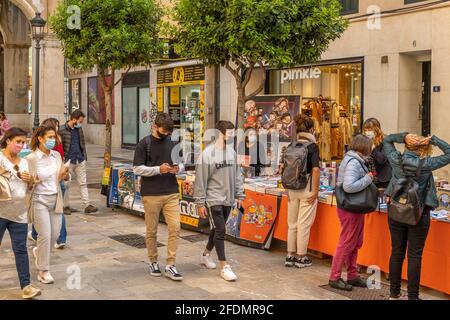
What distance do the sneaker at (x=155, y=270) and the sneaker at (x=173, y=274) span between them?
13cm

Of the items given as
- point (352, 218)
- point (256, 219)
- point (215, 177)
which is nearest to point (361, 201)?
point (352, 218)

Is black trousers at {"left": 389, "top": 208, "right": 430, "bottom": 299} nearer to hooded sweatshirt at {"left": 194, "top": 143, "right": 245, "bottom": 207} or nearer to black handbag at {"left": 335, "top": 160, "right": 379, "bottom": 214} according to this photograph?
black handbag at {"left": 335, "top": 160, "right": 379, "bottom": 214}

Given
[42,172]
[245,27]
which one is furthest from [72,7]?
[42,172]

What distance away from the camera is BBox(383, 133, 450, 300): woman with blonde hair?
5.76 m

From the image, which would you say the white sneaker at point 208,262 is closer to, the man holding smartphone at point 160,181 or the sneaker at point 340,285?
the man holding smartphone at point 160,181

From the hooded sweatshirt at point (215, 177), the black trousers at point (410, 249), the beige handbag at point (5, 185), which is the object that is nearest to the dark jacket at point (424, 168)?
the black trousers at point (410, 249)

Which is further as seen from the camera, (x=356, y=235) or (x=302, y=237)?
(x=302, y=237)

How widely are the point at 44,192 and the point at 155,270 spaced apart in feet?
5.16

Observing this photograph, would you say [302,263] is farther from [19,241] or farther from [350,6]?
[350,6]

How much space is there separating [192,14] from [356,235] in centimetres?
515

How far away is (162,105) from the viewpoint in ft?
77.9

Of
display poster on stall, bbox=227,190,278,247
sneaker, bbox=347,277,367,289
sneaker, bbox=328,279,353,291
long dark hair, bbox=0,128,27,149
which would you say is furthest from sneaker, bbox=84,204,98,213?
sneaker, bbox=347,277,367,289

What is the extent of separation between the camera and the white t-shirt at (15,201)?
599 cm

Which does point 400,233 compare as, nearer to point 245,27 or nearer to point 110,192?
point 245,27
